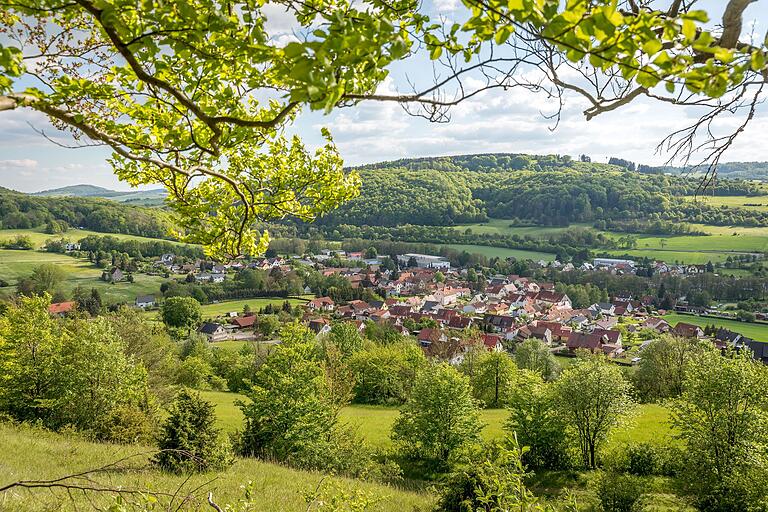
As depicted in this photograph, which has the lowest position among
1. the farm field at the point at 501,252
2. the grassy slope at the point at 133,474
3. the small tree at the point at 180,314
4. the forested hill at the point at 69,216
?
the small tree at the point at 180,314

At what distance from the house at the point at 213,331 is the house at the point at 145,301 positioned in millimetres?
15723

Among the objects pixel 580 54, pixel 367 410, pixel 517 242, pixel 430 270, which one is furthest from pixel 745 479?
pixel 517 242

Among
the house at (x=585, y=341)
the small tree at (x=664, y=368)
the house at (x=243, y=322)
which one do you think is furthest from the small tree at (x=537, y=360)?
the house at (x=243, y=322)

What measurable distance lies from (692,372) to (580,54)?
68.6 feet

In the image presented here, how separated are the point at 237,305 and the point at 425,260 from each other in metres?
56.5

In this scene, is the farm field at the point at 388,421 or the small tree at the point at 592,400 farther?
the farm field at the point at 388,421

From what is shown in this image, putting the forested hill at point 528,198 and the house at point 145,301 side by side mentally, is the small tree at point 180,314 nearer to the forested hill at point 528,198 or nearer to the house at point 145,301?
the house at point 145,301

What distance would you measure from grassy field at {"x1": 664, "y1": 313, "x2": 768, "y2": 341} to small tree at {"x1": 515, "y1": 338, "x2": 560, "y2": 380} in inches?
1183

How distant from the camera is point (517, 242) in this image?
124 m

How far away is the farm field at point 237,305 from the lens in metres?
74.8

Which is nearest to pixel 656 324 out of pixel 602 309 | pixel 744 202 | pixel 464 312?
pixel 602 309

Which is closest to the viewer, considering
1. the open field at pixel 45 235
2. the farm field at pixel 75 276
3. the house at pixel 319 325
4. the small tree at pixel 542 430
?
the small tree at pixel 542 430

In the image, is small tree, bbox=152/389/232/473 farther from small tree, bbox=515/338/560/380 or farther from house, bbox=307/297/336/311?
house, bbox=307/297/336/311

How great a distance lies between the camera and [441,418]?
2280 cm
